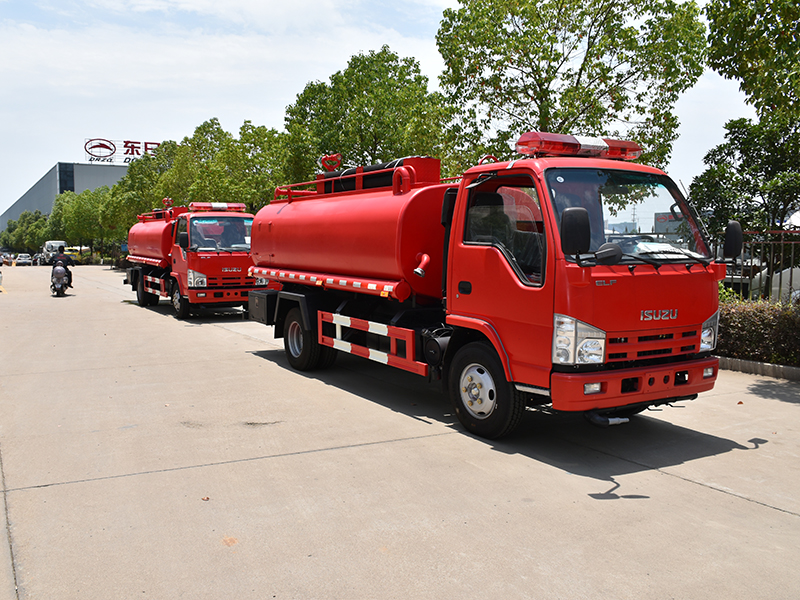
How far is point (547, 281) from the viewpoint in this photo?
18.7 feet

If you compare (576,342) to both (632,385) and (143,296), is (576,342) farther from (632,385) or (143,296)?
(143,296)

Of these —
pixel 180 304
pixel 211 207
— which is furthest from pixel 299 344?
pixel 211 207

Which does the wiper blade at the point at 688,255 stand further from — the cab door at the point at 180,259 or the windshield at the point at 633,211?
the cab door at the point at 180,259

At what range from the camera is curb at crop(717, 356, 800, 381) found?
902 cm

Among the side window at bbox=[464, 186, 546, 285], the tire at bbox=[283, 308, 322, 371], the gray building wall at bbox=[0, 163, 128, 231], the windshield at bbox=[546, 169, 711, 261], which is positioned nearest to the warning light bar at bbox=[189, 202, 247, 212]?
the tire at bbox=[283, 308, 322, 371]

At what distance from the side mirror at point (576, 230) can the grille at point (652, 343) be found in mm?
837

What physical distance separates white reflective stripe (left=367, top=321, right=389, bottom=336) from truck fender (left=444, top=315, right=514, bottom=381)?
3.89 feet

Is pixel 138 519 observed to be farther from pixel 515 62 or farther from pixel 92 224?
pixel 92 224

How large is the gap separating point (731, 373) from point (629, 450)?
14.1 ft

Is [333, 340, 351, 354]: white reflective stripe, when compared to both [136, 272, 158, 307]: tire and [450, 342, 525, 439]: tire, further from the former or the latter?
[136, 272, 158, 307]: tire

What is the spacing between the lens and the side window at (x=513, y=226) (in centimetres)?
593

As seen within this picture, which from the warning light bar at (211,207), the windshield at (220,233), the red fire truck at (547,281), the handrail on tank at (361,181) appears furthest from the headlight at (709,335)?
the warning light bar at (211,207)

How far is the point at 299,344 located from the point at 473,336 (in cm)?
415

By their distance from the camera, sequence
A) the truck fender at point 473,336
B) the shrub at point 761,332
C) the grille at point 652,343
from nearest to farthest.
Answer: the grille at point 652,343 < the truck fender at point 473,336 < the shrub at point 761,332
